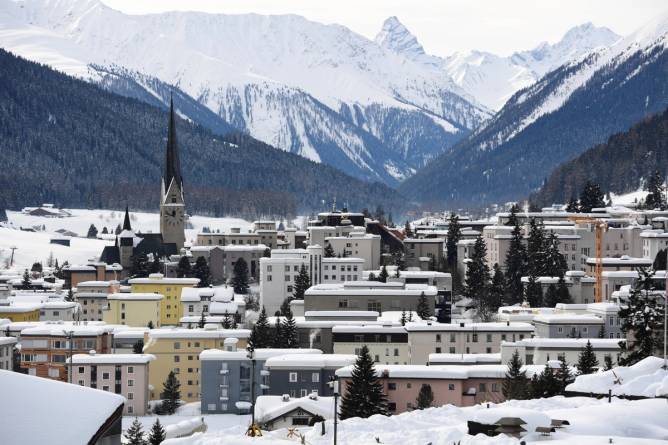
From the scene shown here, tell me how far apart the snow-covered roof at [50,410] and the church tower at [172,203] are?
144 m

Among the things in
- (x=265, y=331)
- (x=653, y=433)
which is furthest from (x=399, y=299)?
(x=653, y=433)

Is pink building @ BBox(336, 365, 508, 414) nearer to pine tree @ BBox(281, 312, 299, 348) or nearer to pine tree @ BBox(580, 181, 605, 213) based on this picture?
pine tree @ BBox(281, 312, 299, 348)

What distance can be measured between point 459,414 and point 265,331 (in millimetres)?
53323

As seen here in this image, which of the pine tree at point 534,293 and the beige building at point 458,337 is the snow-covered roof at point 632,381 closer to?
the beige building at point 458,337

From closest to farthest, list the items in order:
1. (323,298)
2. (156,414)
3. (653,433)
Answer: (653,433)
(156,414)
(323,298)

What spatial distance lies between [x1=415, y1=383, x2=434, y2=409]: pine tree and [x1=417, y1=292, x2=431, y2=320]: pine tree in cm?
3229

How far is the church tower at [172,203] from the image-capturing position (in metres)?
172

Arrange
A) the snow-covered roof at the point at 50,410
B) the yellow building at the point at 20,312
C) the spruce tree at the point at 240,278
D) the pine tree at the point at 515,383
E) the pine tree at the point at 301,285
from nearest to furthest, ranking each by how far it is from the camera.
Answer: the snow-covered roof at the point at 50,410 → the pine tree at the point at 515,383 → the yellow building at the point at 20,312 → the pine tree at the point at 301,285 → the spruce tree at the point at 240,278

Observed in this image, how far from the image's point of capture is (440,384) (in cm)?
7050

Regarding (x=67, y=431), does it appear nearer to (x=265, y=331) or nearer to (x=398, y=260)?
(x=265, y=331)

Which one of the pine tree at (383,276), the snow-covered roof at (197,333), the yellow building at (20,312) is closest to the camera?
the snow-covered roof at (197,333)

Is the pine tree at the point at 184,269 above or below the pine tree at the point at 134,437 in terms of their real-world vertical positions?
above

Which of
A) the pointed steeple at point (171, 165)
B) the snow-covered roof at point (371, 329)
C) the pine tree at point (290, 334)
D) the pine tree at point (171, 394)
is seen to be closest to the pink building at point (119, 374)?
the pine tree at point (171, 394)

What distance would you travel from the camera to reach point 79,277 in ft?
472
